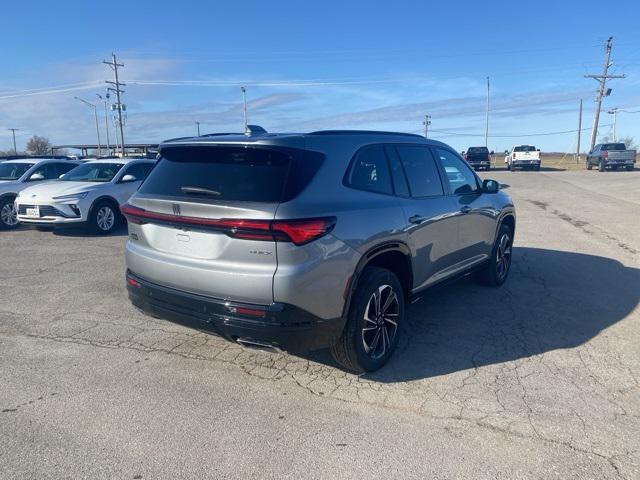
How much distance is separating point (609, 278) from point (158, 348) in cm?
582

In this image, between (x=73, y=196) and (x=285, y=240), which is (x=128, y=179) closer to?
(x=73, y=196)

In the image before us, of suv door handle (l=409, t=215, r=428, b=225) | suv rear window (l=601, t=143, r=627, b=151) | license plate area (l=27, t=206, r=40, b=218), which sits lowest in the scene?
license plate area (l=27, t=206, r=40, b=218)

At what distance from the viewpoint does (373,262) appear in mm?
3867

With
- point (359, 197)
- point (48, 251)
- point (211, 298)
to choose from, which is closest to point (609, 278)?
point (359, 197)

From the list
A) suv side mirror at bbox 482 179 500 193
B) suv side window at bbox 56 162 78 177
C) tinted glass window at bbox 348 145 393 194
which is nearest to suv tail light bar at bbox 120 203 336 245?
tinted glass window at bbox 348 145 393 194

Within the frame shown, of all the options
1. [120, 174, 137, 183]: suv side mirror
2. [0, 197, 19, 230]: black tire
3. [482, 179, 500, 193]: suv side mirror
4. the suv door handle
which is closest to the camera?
the suv door handle

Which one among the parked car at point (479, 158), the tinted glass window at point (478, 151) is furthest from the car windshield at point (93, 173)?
the tinted glass window at point (478, 151)

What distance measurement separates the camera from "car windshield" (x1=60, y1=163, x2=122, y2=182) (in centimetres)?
1107

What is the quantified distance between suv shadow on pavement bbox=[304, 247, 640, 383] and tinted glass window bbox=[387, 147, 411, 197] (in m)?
1.12

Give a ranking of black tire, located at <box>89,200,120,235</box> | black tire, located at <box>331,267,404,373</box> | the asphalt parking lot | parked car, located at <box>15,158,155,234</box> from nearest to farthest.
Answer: the asphalt parking lot
black tire, located at <box>331,267,404,373</box>
parked car, located at <box>15,158,155,234</box>
black tire, located at <box>89,200,120,235</box>

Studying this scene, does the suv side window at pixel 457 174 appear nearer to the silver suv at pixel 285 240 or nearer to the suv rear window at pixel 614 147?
the silver suv at pixel 285 240

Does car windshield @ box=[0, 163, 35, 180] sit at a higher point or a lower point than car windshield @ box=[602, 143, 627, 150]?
lower

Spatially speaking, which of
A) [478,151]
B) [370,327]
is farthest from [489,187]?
[478,151]

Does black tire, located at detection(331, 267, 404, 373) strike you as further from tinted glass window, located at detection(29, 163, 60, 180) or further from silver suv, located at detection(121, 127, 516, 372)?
tinted glass window, located at detection(29, 163, 60, 180)
